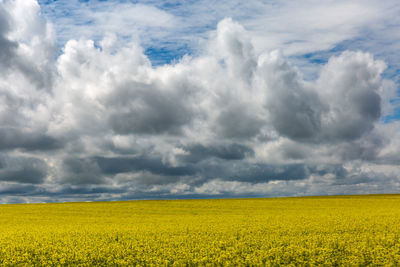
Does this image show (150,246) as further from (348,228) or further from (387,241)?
(348,228)

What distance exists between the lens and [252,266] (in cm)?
1611

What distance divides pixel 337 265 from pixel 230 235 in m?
8.65

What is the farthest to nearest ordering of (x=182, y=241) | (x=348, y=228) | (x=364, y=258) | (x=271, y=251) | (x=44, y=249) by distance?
1. (x=348, y=228)
2. (x=182, y=241)
3. (x=44, y=249)
4. (x=271, y=251)
5. (x=364, y=258)

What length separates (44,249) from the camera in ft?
66.5

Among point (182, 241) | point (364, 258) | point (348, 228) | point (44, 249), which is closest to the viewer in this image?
point (364, 258)

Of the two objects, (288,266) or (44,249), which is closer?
(288,266)

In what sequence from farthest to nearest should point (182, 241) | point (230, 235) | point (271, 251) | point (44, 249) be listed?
1. point (230, 235)
2. point (182, 241)
3. point (44, 249)
4. point (271, 251)

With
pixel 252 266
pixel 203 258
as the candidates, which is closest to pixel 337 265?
pixel 252 266

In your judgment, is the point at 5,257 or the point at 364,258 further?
the point at 5,257

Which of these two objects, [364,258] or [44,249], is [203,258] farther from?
[44,249]

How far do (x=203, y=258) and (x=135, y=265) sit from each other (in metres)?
3.17

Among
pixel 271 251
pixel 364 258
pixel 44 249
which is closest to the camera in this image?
pixel 364 258

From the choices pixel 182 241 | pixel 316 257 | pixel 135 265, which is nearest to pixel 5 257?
pixel 135 265

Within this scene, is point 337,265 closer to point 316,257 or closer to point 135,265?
point 316,257
